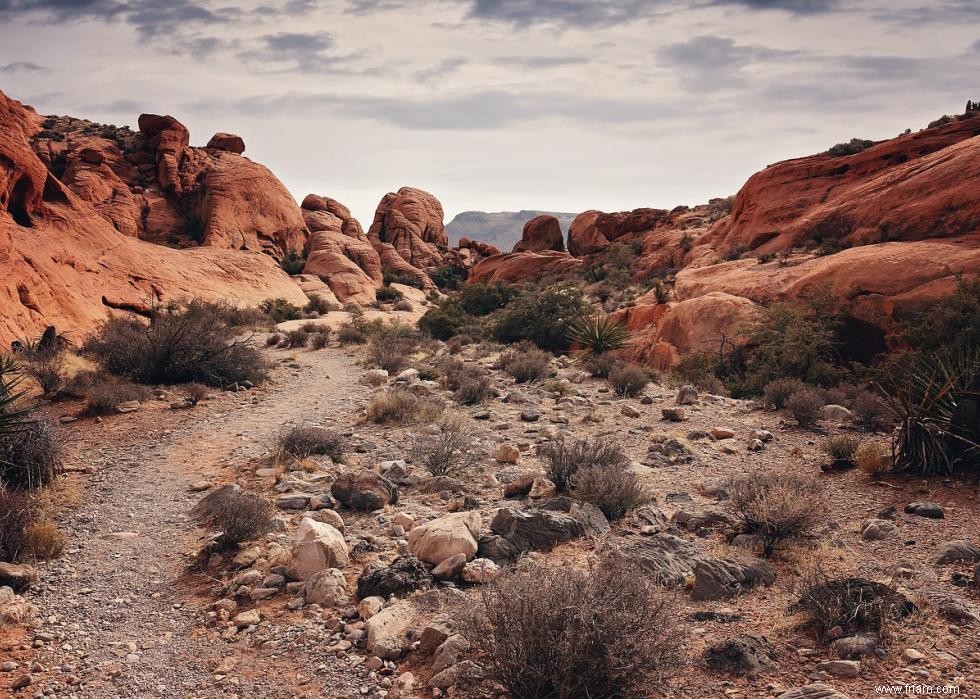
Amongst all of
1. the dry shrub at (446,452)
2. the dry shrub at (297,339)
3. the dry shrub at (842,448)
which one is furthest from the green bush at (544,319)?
the dry shrub at (842,448)

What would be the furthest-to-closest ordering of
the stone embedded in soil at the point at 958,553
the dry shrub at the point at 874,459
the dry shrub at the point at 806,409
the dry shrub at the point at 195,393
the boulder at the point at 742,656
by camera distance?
the dry shrub at the point at 195,393
the dry shrub at the point at 806,409
the dry shrub at the point at 874,459
the stone embedded in soil at the point at 958,553
the boulder at the point at 742,656

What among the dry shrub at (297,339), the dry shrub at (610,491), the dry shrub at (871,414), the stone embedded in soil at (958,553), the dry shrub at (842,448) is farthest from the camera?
the dry shrub at (297,339)

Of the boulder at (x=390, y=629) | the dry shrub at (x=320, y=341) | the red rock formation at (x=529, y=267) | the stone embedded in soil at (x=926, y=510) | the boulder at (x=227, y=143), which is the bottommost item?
the stone embedded in soil at (x=926, y=510)

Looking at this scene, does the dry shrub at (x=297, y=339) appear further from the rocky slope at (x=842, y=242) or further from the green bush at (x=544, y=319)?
the rocky slope at (x=842, y=242)

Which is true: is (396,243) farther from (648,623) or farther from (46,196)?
(648,623)

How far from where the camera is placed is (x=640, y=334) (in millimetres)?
21094

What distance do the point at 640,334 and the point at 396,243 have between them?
42228 mm

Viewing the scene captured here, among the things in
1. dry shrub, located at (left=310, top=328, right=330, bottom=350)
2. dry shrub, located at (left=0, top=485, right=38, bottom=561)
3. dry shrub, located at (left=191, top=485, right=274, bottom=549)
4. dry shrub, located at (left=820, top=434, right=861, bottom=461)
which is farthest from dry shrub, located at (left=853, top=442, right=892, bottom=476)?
dry shrub, located at (left=310, top=328, right=330, bottom=350)

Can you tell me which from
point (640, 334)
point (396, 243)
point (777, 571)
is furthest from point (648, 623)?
point (396, 243)

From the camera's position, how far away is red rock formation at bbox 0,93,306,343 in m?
17.9

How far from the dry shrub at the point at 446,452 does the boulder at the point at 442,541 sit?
7.27ft

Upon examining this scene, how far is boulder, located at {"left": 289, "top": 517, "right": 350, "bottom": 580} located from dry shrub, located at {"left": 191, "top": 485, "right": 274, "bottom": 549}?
0.64 meters

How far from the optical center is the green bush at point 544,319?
21875 millimetres

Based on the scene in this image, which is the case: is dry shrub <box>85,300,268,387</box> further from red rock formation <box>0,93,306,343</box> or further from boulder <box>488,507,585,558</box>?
boulder <box>488,507,585,558</box>
